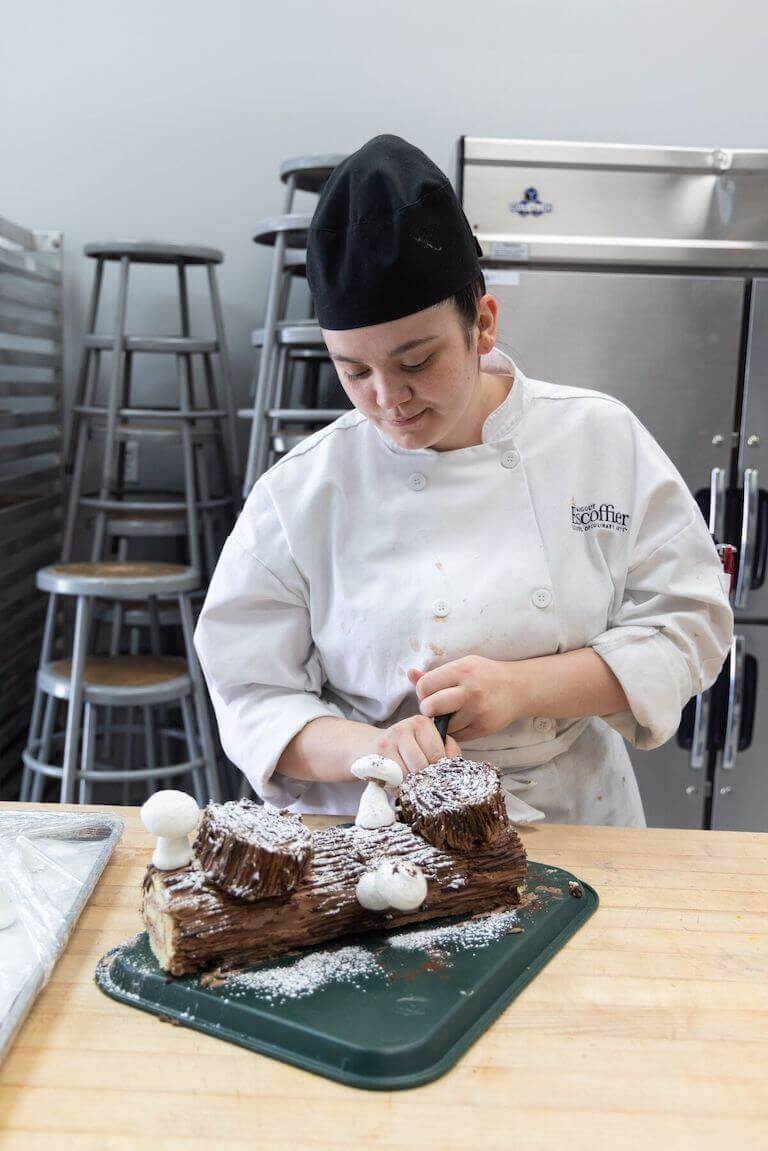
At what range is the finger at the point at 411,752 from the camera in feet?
3.52

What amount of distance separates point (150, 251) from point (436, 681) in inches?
83.9

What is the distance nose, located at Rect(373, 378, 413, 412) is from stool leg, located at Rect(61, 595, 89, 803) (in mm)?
1561

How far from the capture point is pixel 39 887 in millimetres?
950

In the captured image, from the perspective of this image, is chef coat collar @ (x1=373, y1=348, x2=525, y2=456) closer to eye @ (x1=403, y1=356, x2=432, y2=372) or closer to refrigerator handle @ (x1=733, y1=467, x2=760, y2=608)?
eye @ (x1=403, y1=356, x2=432, y2=372)

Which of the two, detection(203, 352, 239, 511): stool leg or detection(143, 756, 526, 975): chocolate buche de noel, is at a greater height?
detection(203, 352, 239, 511): stool leg

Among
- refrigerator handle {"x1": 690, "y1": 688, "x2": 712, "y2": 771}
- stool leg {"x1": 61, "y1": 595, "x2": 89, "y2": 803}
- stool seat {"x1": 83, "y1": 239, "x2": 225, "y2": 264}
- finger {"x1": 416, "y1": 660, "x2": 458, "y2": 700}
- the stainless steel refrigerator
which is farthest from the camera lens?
stool seat {"x1": 83, "y1": 239, "x2": 225, "y2": 264}

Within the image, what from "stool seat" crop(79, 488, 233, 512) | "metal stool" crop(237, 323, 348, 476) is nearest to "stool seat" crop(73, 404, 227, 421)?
"metal stool" crop(237, 323, 348, 476)

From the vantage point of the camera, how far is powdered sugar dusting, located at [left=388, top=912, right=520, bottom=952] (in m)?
0.86

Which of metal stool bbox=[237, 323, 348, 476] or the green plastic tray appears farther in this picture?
metal stool bbox=[237, 323, 348, 476]

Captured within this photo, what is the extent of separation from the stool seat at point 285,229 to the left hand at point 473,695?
1.86 meters

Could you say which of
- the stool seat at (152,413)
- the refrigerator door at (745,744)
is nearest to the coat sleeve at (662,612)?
the refrigerator door at (745,744)

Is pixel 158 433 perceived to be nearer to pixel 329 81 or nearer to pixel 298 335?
pixel 298 335

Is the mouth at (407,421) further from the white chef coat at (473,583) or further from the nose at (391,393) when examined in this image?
the white chef coat at (473,583)

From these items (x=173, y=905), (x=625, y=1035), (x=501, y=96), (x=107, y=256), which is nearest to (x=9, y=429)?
(x=107, y=256)
